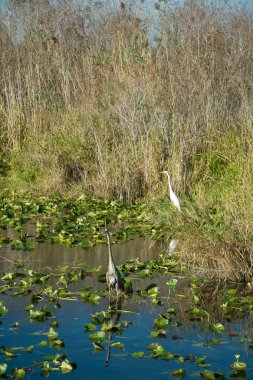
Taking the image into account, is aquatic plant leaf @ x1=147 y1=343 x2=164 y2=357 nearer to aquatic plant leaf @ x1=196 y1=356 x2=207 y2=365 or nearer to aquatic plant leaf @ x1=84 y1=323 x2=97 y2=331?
aquatic plant leaf @ x1=196 y1=356 x2=207 y2=365

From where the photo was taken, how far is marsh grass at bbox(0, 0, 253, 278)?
10719mm

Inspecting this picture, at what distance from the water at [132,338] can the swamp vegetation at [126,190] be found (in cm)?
1

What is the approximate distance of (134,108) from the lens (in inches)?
434

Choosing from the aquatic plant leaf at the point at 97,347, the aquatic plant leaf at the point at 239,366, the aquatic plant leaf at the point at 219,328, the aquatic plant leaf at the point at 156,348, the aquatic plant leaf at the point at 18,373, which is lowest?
the aquatic plant leaf at the point at 219,328

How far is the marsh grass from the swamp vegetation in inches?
1.2

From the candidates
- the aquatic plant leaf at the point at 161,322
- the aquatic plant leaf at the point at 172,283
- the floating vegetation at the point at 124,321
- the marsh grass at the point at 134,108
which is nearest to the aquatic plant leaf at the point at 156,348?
the floating vegetation at the point at 124,321

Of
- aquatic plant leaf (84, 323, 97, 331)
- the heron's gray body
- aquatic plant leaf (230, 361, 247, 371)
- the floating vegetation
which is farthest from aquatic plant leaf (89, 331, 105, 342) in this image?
the heron's gray body

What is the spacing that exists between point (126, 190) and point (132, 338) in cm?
539

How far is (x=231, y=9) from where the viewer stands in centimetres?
1395

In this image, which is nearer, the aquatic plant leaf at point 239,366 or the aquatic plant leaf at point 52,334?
the aquatic plant leaf at point 239,366

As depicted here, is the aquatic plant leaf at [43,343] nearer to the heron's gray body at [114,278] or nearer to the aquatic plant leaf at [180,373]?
the aquatic plant leaf at [180,373]

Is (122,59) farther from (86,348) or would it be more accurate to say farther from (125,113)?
(86,348)

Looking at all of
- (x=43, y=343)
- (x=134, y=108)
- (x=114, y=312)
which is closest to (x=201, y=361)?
(x=43, y=343)

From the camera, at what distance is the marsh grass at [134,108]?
10719 millimetres
